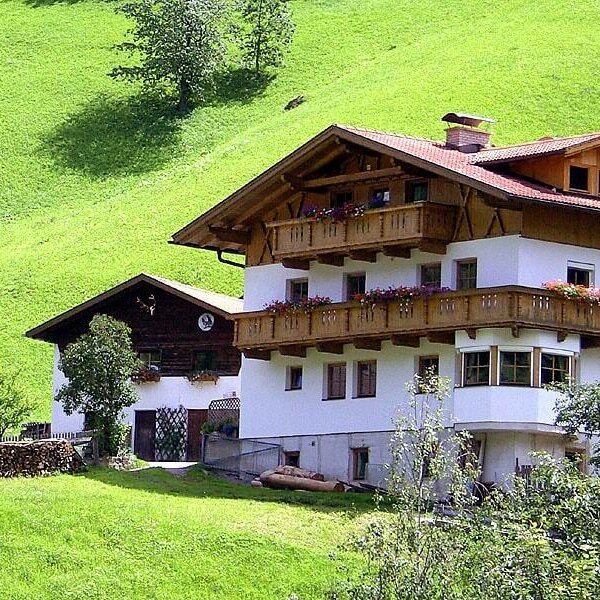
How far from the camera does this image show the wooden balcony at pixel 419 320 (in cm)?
4847

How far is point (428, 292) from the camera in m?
50.0

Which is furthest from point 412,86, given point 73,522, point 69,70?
point 73,522

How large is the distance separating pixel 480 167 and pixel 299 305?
6.58m

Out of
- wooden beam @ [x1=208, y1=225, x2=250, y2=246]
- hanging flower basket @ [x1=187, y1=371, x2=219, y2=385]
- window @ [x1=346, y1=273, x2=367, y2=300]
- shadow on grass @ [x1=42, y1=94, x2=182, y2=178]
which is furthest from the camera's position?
shadow on grass @ [x1=42, y1=94, x2=182, y2=178]

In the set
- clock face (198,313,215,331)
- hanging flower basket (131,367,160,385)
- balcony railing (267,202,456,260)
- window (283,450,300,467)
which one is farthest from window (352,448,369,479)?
hanging flower basket (131,367,160,385)

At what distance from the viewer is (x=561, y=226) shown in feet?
166

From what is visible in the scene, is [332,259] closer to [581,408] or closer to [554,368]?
[554,368]

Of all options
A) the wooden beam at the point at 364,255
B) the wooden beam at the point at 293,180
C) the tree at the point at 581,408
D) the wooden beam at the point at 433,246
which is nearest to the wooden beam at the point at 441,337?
the wooden beam at the point at 433,246

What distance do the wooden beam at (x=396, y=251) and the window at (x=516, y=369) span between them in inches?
177

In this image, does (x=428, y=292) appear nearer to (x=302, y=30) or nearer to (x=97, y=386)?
(x=97, y=386)

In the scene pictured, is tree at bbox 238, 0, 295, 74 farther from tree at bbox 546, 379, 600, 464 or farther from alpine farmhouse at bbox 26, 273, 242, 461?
tree at bbox 546, 379, 600, 464

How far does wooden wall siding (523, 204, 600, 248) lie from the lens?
164ft

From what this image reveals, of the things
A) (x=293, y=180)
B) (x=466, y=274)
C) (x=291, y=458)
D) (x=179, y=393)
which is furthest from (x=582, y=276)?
(x=179, y=393)

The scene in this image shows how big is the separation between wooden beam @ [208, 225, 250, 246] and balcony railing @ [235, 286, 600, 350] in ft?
12.7
